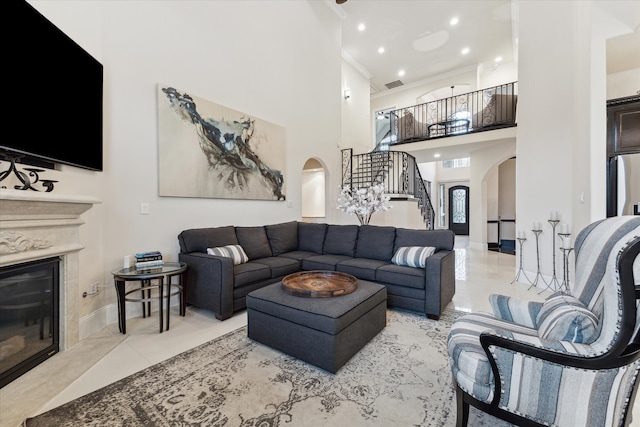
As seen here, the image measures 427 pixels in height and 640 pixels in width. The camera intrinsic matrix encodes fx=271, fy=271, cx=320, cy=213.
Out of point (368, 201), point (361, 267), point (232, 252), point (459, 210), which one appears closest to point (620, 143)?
point (368, 201)

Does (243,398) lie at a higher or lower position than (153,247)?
lower

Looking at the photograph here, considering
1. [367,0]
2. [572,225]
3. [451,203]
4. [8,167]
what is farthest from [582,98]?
[451,203]

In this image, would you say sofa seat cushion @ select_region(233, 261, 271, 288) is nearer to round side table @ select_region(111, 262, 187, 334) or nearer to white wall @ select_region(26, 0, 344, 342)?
round side table @ select_region(111, 262, 187, 334)

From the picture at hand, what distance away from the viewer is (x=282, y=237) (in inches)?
169

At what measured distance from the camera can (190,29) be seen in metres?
3.58

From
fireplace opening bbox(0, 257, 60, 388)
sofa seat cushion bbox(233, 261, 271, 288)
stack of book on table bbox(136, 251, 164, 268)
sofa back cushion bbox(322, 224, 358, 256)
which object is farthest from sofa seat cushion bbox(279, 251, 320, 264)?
fireplace opening bbox(0, 257, 60, 388)

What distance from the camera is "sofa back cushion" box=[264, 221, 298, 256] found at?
4.18m

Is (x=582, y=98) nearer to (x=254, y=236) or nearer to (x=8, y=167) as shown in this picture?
(x=254, y=236)

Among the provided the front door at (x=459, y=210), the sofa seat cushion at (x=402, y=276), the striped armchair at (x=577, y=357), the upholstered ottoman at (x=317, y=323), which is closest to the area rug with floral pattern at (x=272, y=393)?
the upholstered ottoman at (x=317, y=323)

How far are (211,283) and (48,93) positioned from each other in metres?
2.09

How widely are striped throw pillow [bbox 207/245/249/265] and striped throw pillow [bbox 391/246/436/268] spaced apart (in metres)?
1.91

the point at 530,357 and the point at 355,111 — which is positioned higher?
the point at 355,111

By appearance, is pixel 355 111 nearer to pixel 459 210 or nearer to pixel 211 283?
pixel 459 210

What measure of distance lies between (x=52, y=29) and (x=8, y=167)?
1.12 m
